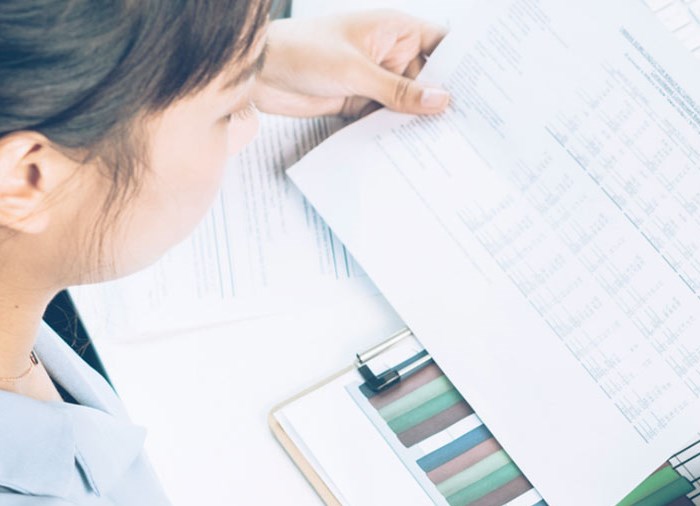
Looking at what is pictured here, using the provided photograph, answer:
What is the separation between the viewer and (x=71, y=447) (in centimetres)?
59

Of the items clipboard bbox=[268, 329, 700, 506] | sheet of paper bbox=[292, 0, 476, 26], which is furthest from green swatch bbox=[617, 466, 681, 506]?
sheet of paper bbox=[292, 0, 476, 26]

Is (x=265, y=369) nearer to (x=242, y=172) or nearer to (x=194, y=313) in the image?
(x=194, y=313)

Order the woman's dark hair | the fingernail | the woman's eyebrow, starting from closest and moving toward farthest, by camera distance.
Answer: the woman's dark hair → the woman's eyebrow → the fingernail

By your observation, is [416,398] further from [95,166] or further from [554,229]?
[95,166]

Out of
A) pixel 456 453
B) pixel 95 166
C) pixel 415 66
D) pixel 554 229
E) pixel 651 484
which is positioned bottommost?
pixel 651 484

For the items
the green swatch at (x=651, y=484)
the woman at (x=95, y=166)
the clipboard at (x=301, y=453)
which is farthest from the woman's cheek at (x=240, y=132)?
the green swatch at (x=651, y=484)

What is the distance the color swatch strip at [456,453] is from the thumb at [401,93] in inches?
10.0

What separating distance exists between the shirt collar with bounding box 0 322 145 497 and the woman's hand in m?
0.35

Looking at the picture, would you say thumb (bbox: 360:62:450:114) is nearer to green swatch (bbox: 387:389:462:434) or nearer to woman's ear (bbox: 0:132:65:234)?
green swatch (bbox: 387:389:462:434)

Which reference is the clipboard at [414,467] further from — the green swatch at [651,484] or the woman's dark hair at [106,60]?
the woman's dark hair at [106,60]

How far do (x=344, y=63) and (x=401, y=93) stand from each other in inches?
3.0

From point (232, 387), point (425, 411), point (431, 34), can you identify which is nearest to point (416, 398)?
point (425, 411)

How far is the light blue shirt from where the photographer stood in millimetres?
547

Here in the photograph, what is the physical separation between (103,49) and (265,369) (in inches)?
15.9
